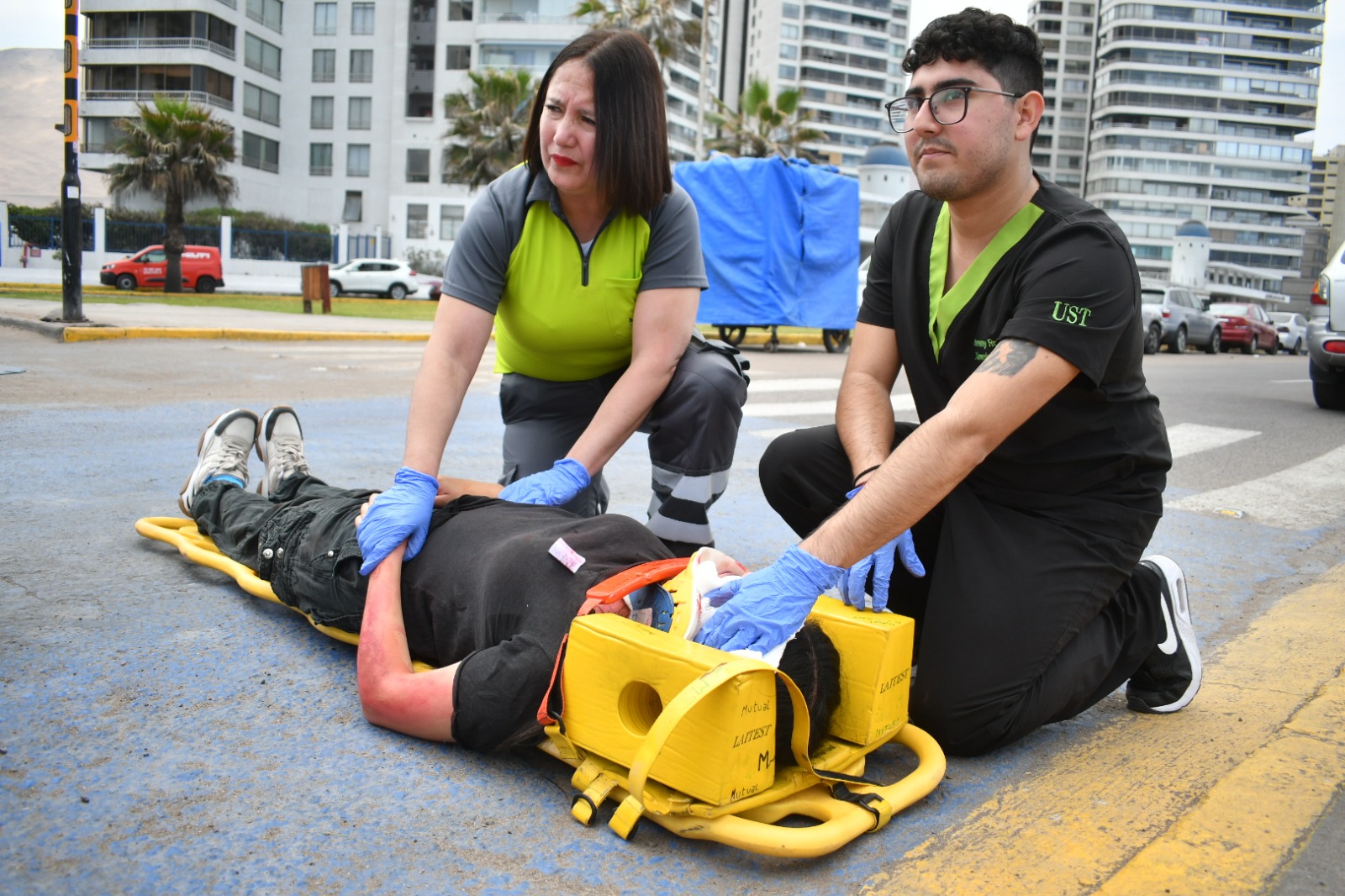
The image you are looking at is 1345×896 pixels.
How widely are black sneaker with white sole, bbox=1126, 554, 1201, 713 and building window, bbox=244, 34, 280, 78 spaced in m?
57.5

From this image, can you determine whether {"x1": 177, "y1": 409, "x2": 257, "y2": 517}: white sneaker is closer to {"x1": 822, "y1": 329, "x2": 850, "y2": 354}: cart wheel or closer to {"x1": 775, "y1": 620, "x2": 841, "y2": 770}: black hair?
{"x1": 775, "y1": 620, "x2": 841, "y2": 770}: black hair

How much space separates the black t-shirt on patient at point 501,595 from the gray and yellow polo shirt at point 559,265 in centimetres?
81

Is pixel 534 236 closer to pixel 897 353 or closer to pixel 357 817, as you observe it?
pixel 897 353

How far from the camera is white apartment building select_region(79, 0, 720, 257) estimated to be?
165ft

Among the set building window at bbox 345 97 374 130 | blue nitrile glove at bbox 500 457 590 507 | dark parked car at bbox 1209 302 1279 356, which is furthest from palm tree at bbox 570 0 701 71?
blue nitrile glove at bbox 500 457 590 507

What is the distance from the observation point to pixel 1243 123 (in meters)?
112

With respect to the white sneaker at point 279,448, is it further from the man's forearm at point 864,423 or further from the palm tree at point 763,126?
the palm tree at point 763,126

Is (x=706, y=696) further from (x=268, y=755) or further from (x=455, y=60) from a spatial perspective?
(x=455, y=60)

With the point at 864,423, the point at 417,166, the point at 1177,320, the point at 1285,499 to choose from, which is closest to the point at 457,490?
the point at 864,423

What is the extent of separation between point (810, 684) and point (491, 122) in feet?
141

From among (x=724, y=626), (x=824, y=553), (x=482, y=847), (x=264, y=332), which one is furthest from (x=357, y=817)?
(x=264, y=332)

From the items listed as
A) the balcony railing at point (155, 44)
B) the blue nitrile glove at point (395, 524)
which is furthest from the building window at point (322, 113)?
the blue nitrile glove at point (395, 524)

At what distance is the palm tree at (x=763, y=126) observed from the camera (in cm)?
4647

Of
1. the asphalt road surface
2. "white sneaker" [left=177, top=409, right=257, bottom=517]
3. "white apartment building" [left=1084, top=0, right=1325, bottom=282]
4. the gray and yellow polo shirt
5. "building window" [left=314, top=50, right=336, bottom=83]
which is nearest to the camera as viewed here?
the asphalt road surface
